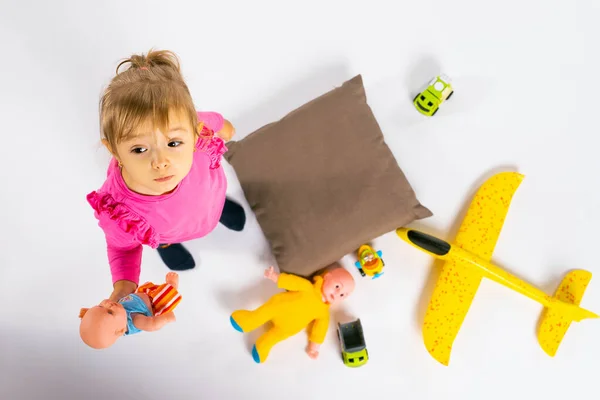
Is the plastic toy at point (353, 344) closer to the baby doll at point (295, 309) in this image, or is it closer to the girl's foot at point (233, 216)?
the baby doll at point (295, 309)

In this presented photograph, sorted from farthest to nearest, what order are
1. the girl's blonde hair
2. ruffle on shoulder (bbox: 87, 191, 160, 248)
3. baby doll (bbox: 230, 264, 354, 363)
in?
baby doll (bbox: 230, 264, 354, 363), ruffle on shoulder (bbox: 87, 191, 160, 248), the girl's blonde hair

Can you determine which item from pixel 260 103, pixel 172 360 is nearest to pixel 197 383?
pixel 172 360

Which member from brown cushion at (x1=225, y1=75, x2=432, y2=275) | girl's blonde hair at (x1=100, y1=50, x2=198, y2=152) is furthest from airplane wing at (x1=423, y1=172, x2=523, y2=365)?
girl's blonde hair at (x1=100, y1=50, x2=198, y2=152)

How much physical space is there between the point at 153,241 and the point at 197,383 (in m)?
0.46

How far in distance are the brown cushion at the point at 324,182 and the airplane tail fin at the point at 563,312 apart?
366mm

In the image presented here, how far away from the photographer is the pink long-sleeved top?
75cm

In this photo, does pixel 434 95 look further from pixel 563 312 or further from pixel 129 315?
pixel 129 315

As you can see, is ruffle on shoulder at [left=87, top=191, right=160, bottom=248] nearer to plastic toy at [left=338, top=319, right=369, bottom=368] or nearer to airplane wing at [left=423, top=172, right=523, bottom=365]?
plastic toy at [left=338, top=319, right=369, bottom=368]

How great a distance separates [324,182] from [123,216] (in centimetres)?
45

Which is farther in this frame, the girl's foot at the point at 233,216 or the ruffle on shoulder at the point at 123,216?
the girl's foot at the point at 233,216

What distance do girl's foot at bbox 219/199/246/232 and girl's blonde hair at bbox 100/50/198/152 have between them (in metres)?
0.42

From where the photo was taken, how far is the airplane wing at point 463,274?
107 cm

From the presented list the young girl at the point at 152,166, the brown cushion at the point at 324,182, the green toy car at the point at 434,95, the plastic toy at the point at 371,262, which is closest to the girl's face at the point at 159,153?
the young girl at the point at 152,166

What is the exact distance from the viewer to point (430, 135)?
3.79 ft
